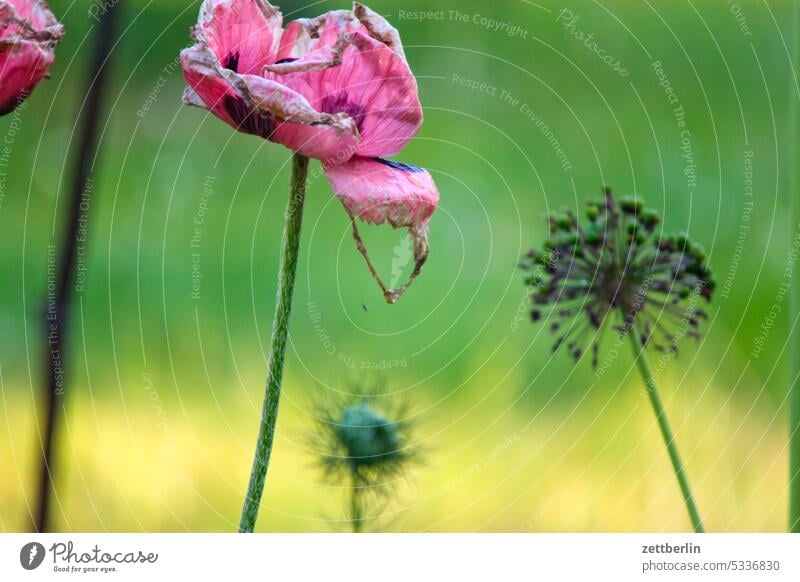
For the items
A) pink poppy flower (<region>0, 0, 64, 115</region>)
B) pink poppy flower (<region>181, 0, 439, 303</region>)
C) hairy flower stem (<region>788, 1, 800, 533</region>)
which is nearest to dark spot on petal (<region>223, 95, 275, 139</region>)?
pink poppy flower (<region>181, 0, 439, 303</region>)

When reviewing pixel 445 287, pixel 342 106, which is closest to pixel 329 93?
pixel 342 106

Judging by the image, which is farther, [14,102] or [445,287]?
[445,287]

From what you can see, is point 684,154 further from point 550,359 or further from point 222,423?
point 222,423

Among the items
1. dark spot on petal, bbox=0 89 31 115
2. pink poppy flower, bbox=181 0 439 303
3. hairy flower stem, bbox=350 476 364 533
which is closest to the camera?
pink poppy flower, bbox=181 0 439 303

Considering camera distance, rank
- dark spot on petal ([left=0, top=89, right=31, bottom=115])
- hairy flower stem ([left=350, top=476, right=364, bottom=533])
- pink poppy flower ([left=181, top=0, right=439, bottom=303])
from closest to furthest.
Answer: pink poppy flower ([left=181, top=0, right=439, bottom=303]) → dark spot on petal ([left=0, top=89, right=31, bottom=115]) → hairy flower stem ([left=350, top=476, right=364, bottom=533])

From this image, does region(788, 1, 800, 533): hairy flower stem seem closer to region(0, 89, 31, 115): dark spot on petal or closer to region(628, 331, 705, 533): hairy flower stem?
region(628, 331, 705, 533): hairy flower stem

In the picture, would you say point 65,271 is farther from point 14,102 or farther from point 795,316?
point 795,316
